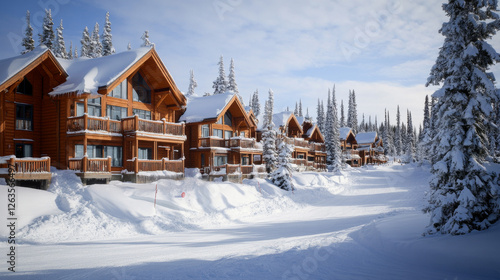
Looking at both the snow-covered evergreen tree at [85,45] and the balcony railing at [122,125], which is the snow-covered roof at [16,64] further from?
the snow-covered evergreen tree at [85,45]

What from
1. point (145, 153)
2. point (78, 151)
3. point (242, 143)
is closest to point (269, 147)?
point (242, 143)

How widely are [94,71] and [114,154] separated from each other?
5951 millimetres

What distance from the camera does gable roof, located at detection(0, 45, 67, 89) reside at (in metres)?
18.0

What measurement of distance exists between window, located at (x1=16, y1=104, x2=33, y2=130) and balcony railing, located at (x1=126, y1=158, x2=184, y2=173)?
677cm

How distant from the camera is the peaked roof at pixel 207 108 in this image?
30.2m

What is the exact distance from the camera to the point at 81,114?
21.7 m

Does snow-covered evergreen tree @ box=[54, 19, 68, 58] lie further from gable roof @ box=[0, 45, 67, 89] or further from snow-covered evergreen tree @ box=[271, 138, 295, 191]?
snow-covered evergreen tree @ box=[271, 138, 295, 191]

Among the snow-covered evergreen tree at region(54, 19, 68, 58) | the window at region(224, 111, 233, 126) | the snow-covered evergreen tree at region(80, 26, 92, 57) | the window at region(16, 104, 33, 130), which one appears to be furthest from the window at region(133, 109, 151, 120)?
the snow-covered evergreen tree at region(80, 26, 92, 57)

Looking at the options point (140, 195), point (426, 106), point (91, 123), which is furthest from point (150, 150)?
point (426, 106)

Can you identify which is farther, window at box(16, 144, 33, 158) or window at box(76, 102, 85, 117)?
window at box(76, 102, 85, 117)

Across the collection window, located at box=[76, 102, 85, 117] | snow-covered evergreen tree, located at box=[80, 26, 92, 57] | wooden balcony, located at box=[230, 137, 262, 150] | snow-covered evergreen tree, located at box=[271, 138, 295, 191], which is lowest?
snow-covered evergreen tree, located at box=[271, 138, 295, 191]

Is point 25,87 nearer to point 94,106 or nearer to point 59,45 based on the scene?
point 94,106

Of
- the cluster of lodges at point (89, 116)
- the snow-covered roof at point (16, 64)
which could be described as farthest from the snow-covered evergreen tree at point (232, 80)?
the snow-covered roof at point (16, 64)

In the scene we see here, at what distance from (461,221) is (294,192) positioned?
59.2 ft
